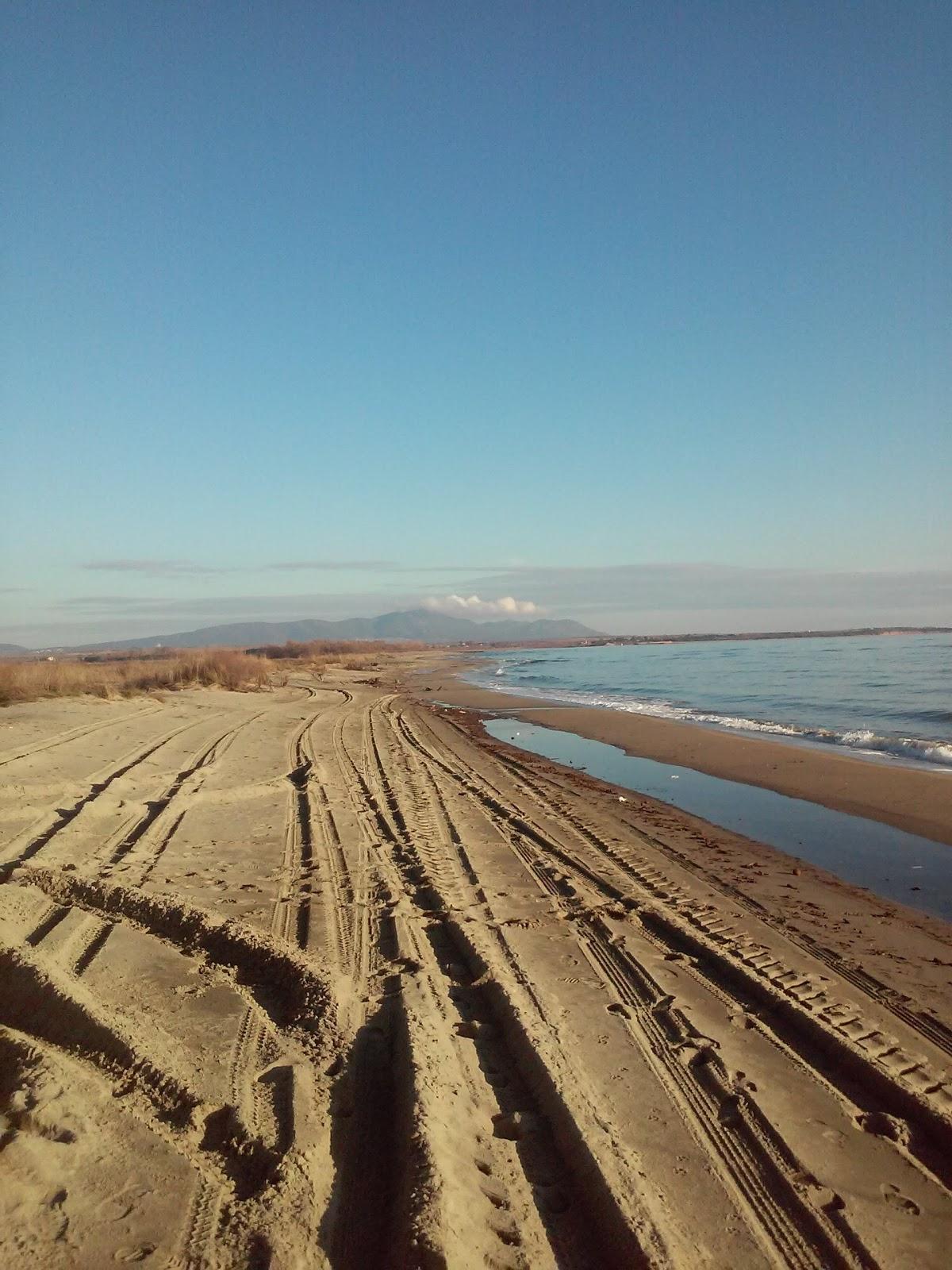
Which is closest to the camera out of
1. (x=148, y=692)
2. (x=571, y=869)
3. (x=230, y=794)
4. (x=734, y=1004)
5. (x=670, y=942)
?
(x=734, y=1004)

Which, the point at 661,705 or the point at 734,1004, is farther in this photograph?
the point at 661,705

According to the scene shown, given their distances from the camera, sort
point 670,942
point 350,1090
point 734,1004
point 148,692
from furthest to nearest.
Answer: point 148,692
point 670,942
point 734,1004
point 350,1090

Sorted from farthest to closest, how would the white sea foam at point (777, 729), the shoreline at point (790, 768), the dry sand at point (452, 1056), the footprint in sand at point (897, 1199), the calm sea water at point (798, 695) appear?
1. the calm sea water at point (798, 695)
2. the white sea foam at point (777, 729)
3. the shoreline at point (790, 768)
4. the footprint in sand at point (897, 1199)
5. the dry sand at point (452, 1056)

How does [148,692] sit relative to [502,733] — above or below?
above

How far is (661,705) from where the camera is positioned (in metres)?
25.5

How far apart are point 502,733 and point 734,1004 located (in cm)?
1500

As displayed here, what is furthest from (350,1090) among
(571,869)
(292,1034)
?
(571,869)

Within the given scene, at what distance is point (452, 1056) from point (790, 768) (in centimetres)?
1140

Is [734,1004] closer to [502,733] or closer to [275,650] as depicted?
[502,733]

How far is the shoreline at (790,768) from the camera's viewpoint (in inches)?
405

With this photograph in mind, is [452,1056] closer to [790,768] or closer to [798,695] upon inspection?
[790,768]

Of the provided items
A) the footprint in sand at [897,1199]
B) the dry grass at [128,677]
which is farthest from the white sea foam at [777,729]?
the footprint in sand at [897,1199]

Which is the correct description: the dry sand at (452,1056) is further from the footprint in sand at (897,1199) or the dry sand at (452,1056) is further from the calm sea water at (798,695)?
the calm sea water at (798,695)

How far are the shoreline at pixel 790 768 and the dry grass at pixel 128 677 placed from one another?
42.8 feet
